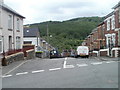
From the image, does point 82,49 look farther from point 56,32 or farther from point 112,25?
point 56,32

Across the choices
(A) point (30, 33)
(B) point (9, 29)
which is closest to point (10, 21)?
(B) point (9, 29)

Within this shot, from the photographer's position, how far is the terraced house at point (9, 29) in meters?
26.7

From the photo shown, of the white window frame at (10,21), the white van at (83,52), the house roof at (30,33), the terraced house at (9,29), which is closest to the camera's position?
the terraced house at (9,29)

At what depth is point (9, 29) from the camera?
2919 centimetres

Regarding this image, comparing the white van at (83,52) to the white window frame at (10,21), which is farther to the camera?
the white van at (83,52)

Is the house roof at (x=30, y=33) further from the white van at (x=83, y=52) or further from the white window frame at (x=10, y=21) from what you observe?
the white window frame at (x=10, y=21)

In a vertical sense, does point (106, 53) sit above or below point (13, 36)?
below

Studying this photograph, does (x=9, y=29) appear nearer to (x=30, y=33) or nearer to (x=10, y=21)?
(x=10, y=21)

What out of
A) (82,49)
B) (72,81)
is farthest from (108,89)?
(82,49)

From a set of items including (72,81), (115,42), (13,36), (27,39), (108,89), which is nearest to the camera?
(108,89)

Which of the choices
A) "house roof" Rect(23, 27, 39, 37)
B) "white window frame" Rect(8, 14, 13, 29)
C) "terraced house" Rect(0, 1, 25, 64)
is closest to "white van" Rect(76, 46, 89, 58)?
"terraced house" Rect(0, 1, 25, 64)

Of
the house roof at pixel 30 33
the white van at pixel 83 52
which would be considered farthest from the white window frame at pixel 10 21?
the house roof at pixel 30 33

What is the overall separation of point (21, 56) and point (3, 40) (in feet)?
9.18

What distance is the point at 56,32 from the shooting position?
112m
